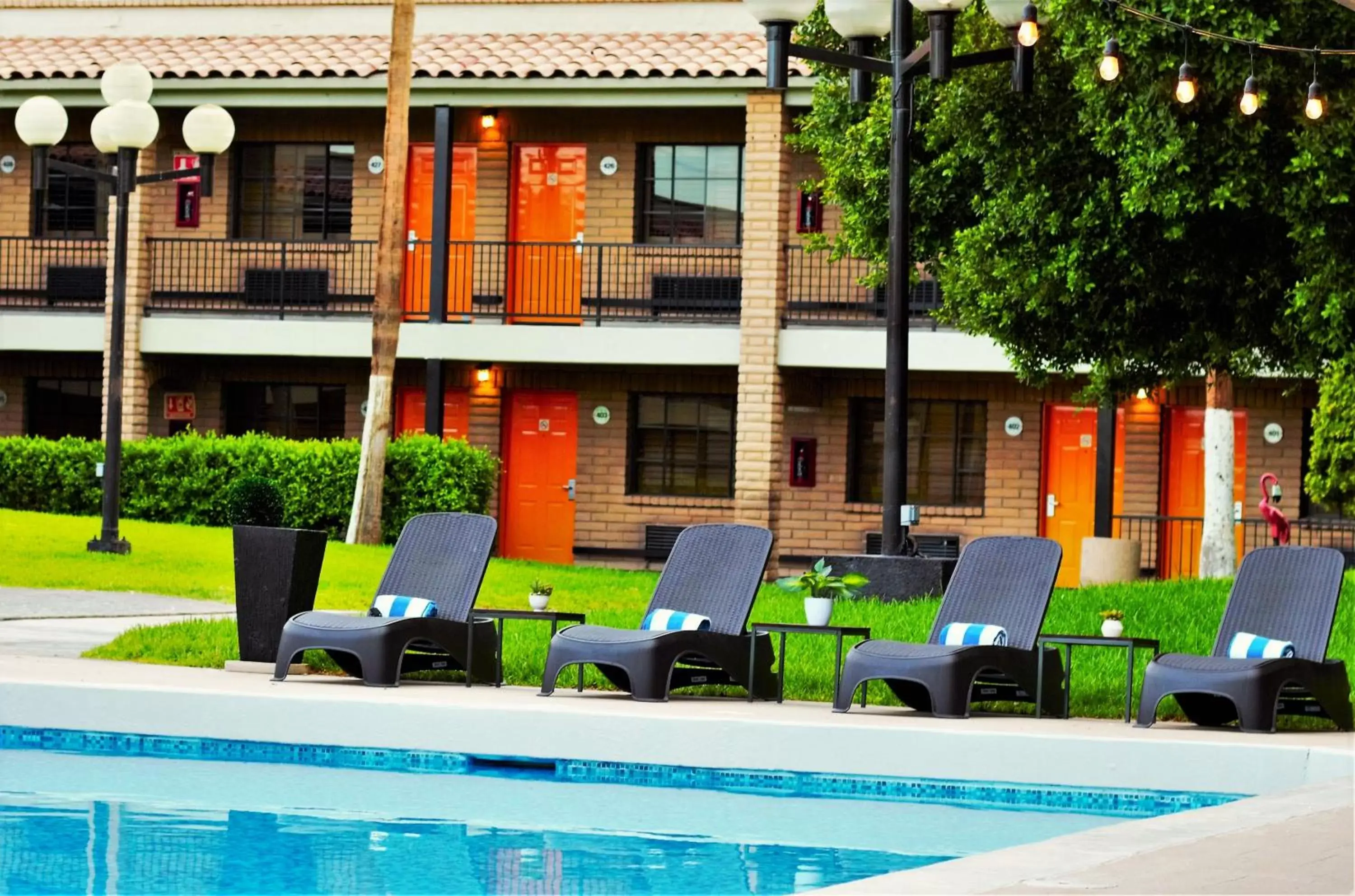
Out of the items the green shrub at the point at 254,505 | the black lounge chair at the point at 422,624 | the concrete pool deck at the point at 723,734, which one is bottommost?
the concrete pool deck at the point at 723,734

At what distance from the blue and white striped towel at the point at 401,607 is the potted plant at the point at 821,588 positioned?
1.88 metres

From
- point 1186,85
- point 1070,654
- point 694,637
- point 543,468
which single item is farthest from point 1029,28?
point 543,468

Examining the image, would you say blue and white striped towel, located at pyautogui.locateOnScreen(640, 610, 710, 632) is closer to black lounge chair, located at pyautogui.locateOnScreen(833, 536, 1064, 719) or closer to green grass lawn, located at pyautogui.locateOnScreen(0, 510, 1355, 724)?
green grass lawn, located at pyautogui.locateOnScreen(0, 510, 1355, 724)

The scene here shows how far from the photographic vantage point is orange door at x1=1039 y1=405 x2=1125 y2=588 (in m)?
24.9

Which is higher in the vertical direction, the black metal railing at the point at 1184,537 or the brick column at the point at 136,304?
the brick column at the point at 136,304

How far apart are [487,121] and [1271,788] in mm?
18536

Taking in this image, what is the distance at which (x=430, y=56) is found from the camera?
82.9 feet

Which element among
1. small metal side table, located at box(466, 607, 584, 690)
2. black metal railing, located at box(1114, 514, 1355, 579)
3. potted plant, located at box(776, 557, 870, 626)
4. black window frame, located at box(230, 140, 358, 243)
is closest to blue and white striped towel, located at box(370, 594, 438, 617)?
small metal side table, located at box(466, 607, 584, 690)

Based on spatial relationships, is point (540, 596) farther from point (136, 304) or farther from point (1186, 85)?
point (136, 304)

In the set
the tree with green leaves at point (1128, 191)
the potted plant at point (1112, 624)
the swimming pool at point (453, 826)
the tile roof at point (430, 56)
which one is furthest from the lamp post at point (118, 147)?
the potted plant at point (1112, 624)

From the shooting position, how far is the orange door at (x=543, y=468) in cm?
2622

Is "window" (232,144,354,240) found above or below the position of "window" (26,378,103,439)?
above

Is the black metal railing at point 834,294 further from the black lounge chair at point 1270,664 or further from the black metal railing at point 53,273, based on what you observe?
the black lounge chair at point 1270,664

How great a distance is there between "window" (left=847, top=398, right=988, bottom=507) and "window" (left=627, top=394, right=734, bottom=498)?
1.59 meters
